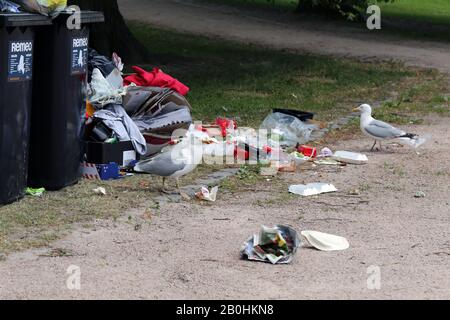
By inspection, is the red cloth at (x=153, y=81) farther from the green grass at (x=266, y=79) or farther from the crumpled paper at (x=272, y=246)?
the crumpled paper at (x=272, y=246)

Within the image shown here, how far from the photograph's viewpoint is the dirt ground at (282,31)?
2048 cm

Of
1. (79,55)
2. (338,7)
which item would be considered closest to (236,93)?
(79,55)

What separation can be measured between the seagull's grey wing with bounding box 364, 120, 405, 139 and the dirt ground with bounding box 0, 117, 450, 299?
1.19 metres

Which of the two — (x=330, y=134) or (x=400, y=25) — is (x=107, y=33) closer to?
(x=330, y=134)

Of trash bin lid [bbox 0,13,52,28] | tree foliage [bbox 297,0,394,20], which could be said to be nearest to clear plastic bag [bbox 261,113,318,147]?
trash bin lid [bbox 0,13,52,28]

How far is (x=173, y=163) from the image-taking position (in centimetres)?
817

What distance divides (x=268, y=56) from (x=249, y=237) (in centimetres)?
1240

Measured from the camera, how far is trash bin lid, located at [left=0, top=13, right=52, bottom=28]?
7320mm

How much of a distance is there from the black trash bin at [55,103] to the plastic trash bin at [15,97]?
0.27 meters

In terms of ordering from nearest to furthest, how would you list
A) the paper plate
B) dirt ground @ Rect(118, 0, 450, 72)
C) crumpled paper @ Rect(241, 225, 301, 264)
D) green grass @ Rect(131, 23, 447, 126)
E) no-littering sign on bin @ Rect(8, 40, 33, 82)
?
1. crumpled paper @ Rect(241, 225, 301, 264)
2. the paper plate
3. no-littering sign on bin @ Rect(8, 40, 33, 82)
4. green grass @ Rect(131, 23, 447, 126)
5. dirt ground @ Rect(118, 0, 450, 72)

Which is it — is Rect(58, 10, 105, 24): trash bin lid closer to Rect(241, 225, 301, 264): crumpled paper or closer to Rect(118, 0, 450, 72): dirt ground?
Rect(241, 225, 301, 264): crumpled paper

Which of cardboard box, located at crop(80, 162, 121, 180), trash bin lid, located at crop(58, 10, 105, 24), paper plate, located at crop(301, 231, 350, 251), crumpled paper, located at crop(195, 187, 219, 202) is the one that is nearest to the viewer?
paper plate, located at crop(301, 231, 350, 251)

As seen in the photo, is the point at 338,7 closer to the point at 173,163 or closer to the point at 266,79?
the point at 266,79

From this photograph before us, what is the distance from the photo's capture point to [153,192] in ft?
27.4
